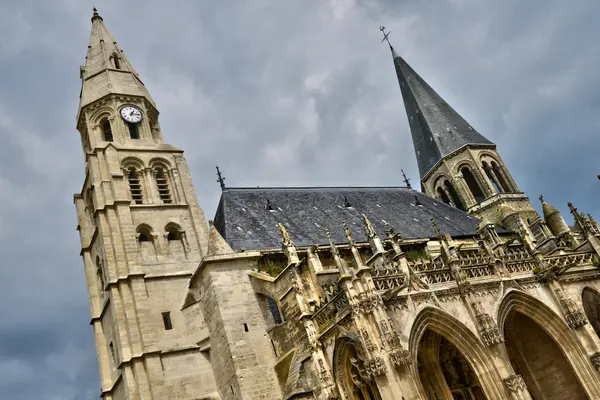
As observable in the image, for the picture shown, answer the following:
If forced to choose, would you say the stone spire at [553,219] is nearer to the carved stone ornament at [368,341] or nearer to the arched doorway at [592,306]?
the arched doorway at [592,306]

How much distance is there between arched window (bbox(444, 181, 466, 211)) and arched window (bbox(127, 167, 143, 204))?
753 inches

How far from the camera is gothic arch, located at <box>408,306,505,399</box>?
1539 cm

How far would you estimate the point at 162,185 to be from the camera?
2381 cm

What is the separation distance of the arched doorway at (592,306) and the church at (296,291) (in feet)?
0.21

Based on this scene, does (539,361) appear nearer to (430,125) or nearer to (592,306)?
(592,306)

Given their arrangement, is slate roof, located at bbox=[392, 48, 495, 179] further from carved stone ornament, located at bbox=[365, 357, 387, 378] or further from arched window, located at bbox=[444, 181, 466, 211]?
carved stone ornament, located at bbox=[365, 357, 387, 378]

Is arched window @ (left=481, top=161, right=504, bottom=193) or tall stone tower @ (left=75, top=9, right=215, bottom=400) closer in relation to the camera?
tall stone tower @ (left=75, top=9, right=215, bottom=400)

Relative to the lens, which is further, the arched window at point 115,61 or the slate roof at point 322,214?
the arched window at point 115,61

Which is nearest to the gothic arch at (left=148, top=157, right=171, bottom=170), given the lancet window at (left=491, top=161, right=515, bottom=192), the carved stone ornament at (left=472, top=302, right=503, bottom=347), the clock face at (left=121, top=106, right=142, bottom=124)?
the clock face at (left=121, top=106, right=142, bottom=124)

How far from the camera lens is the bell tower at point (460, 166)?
32281 mm

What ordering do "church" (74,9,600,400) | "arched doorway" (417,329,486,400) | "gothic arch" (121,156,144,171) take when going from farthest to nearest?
"gothic arch" (121,156,144,171) < "arched doorway" (417,329,486,400) < "church" (74,9,600,400)

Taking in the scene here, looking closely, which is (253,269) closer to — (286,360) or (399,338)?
(286,360)

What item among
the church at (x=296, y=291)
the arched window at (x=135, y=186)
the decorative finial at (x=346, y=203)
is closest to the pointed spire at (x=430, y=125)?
the church at (x=296, y=291)

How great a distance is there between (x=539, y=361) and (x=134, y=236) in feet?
49.0
